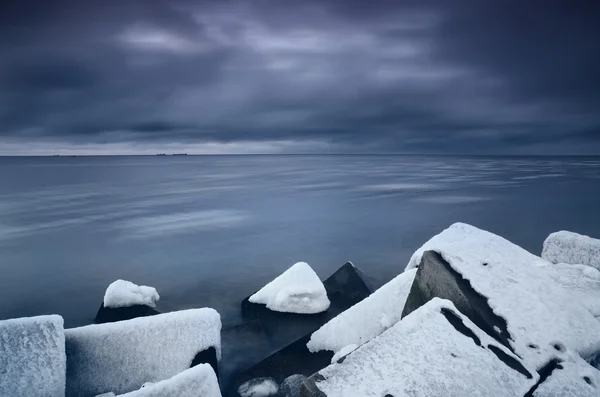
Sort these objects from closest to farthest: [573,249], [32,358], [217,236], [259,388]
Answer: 1. [32,358]
2. [259,388]
3. [573,249]
4. [217,236]

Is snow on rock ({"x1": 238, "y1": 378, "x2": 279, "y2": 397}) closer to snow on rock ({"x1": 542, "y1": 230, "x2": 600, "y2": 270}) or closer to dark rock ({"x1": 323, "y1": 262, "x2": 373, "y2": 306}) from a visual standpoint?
dark rock ({"x1": 323, "y1": 262, "x2": 373, "y2": 306})

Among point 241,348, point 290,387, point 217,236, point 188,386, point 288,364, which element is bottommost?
point 217,236

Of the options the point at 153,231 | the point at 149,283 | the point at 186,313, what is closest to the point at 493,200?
the point at 153,231

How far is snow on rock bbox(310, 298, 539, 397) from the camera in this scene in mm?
2193

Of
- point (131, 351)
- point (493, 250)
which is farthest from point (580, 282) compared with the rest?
point (131, 351)

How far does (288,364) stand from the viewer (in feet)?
12.8

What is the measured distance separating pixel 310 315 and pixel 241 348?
1.09 metres

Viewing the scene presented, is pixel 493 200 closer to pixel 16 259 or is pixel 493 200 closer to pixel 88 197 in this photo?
pixel 16 259

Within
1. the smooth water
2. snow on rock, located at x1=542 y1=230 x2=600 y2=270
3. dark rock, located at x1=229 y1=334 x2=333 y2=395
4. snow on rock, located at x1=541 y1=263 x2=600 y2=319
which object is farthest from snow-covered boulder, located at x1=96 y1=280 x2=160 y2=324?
snow on rock, located at x1=542 y1=230 x2=600 y2=270

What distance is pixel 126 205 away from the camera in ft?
64.3

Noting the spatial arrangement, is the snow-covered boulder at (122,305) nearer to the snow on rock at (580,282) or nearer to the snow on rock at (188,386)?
the snow on rock at (188,386)

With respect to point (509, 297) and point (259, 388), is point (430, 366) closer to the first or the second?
Result: point (509, 297)

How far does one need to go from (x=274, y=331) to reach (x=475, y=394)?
3.15 m

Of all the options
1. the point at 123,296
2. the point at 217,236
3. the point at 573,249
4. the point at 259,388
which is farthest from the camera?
the point at 217,236
